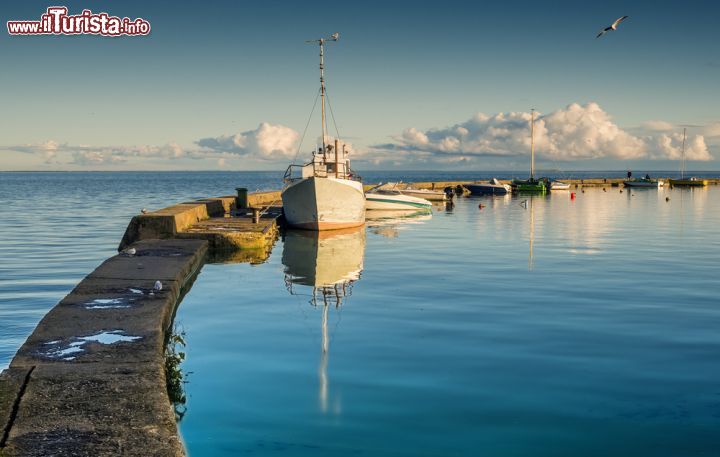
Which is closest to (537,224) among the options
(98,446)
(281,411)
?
(281,411)

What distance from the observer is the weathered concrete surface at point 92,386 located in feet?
18.5

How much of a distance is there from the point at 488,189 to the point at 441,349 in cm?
6530

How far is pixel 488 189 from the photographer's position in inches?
2940

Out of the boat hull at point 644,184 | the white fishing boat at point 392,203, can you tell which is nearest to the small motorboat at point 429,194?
the white fishing boat at point 392,203

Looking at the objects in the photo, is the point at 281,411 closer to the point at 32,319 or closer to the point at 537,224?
the point at 32,319

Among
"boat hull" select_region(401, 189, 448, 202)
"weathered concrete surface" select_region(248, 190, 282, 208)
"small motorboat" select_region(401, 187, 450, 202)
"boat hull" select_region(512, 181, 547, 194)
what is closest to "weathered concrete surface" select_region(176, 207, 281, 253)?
"weathered concrete surface" select_region(248, 190, 282, 208)

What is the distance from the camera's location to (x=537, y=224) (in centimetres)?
3700

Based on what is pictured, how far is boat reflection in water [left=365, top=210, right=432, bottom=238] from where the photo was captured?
33.3 metres

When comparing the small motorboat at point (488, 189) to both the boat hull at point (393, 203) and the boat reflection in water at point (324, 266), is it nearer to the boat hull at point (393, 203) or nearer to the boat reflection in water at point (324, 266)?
the boat hull at point (393, 203)

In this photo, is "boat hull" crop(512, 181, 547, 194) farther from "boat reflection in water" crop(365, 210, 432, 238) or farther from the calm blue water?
the calm blue water

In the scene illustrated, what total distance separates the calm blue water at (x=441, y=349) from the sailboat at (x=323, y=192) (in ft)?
16.4

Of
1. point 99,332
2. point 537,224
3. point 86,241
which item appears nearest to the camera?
point 99,332

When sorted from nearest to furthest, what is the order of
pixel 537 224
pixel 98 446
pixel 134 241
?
pixel 98 446, pixel 134 241, pixel 537 224

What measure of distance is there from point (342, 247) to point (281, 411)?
1789 cm
